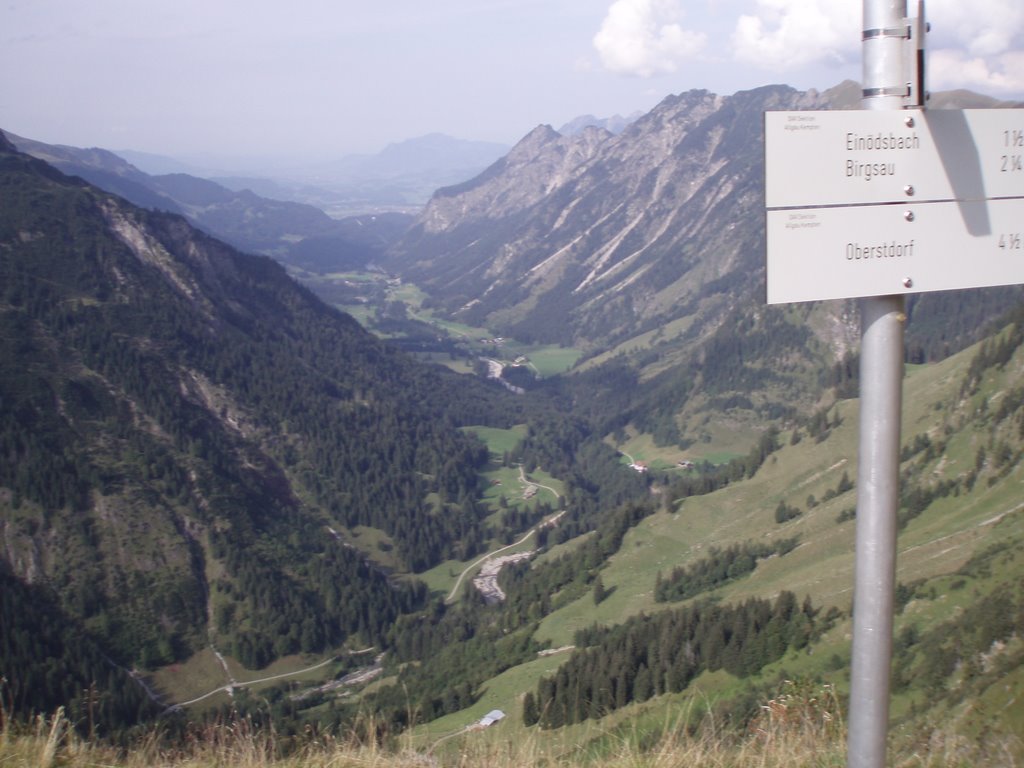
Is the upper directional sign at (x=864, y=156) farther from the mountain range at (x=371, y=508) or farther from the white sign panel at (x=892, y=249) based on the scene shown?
the mountain range at (x=371, y=508)

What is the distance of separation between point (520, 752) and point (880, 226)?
17.4ft

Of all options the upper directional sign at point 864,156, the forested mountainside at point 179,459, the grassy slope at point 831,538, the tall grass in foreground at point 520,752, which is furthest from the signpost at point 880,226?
the forested mountainside at point 179,459

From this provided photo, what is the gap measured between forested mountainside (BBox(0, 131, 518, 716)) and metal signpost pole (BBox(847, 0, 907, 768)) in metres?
77.3

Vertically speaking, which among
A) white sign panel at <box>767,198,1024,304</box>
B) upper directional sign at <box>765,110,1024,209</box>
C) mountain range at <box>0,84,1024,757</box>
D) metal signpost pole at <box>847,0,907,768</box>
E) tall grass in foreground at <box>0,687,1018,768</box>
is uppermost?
upper directional sign at <box>765,110,1024,209</box>

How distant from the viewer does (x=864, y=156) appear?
16.9 feet

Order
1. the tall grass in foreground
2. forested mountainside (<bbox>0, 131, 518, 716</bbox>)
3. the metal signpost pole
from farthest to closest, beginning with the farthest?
forested mountainside (<bbox>0, 131, 518, 716</bbox>), the tall grass in foreground, the metal signpost pole

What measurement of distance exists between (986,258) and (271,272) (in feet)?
669

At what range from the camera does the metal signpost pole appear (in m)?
4.92

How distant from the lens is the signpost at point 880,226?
4961 millimetres

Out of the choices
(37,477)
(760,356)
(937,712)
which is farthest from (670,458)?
(937,712)

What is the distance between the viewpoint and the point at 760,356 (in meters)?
196

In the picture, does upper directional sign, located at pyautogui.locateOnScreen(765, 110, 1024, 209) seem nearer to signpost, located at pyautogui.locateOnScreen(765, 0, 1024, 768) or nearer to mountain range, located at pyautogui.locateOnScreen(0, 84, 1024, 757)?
signpost, located at pyautogui.locateOnScreen(765, 0, 1024, 768)

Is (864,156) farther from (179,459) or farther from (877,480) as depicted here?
(179,459)

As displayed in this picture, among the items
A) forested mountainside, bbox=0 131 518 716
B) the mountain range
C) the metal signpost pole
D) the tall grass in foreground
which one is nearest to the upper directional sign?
the metal signpost pole
